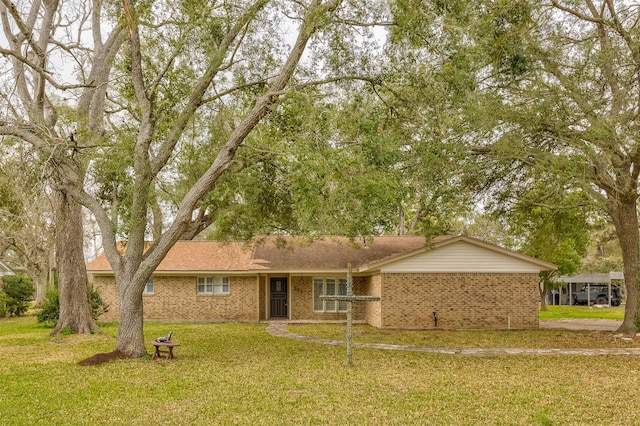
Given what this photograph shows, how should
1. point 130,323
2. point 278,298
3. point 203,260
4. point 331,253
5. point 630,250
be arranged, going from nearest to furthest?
point 130,323 → point 630,250 → point 203,260 → point 331,253 → point 278,298

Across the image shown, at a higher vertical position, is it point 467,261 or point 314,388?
point 467,261

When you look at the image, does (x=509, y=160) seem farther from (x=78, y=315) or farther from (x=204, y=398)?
(x=78, y=315)

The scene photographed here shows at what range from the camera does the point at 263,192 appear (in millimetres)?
14938

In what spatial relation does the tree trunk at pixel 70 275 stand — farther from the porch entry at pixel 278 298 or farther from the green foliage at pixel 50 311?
the porch entry at pixel 278 298

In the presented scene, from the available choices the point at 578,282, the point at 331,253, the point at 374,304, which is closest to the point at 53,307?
the point at 331,253

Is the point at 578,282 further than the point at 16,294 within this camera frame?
Yes

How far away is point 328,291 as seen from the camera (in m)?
24.5

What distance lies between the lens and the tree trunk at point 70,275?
60.4 feet

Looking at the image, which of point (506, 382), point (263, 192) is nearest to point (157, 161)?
point (263, 192)

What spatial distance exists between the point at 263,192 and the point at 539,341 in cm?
948

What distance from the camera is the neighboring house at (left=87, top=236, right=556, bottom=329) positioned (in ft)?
68.2

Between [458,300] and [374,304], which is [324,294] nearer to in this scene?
[374,304]

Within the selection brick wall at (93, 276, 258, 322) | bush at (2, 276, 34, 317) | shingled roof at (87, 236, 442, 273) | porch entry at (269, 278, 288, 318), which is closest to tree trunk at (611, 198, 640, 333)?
shingled roof at (87, 236, 442, 273)

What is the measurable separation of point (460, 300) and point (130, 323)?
1279 centimetres
